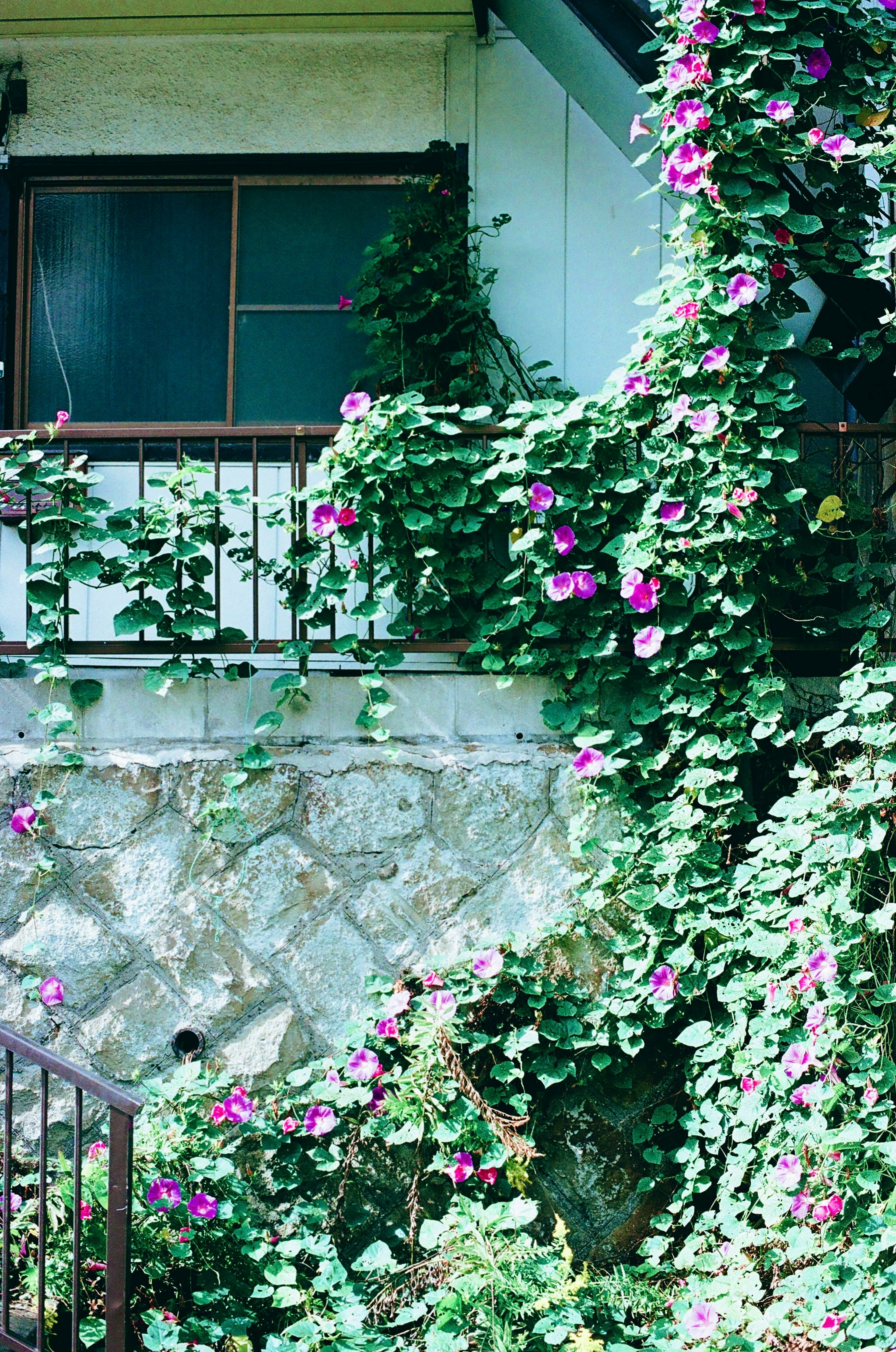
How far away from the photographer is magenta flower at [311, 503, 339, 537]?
11.4 feet

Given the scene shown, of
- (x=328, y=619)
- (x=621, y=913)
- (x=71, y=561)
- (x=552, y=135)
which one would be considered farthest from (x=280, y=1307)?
(x=552, y=135)

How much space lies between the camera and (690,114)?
327 centimetres

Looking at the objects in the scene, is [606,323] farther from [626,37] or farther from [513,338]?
[626,37]

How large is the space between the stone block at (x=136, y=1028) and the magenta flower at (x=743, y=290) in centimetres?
259

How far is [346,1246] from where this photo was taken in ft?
11.0

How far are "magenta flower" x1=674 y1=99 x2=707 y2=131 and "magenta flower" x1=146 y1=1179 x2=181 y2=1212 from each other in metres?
3.12

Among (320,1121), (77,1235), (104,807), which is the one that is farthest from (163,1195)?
(104,807)

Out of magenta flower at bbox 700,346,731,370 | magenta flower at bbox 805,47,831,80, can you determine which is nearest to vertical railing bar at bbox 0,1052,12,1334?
magenta flower at bbox 700,346,731,370

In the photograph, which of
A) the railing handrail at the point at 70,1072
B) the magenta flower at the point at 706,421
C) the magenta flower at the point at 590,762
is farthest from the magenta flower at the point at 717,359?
the railing handrail at the point at 70,1072

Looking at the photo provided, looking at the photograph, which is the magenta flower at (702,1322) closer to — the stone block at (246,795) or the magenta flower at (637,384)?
the stone block at (246,795)

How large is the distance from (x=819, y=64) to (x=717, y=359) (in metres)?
0.90

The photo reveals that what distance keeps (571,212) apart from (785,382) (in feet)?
5.80

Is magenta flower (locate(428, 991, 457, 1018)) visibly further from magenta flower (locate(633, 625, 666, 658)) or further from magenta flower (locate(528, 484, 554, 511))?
magenta flower (locate(528, 484, 554, 511))

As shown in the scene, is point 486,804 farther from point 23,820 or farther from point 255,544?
point 23,820
